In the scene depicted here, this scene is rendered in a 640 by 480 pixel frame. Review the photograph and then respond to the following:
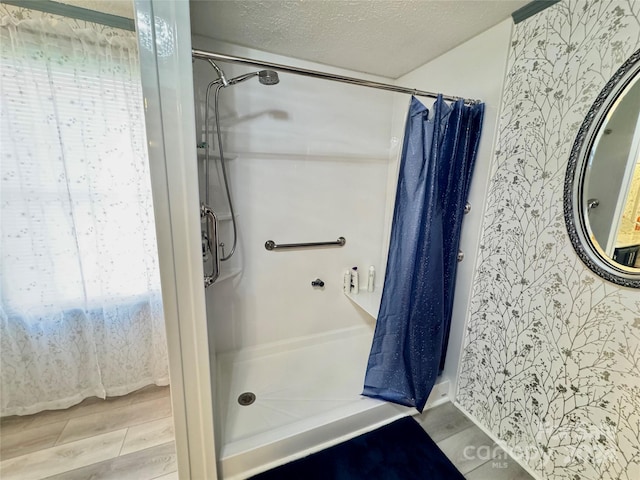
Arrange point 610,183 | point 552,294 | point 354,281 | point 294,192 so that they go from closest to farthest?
point 610,183 → point 552,294 → point 294,192 → point 354,281

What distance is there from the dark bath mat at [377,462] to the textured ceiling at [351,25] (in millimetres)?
2161

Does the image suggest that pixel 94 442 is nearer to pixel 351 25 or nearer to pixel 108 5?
pixel 108 5

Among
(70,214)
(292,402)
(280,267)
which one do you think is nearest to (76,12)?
(70,214)

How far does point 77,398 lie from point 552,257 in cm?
271

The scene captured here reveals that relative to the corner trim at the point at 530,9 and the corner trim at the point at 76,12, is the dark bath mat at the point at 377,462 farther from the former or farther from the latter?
the corner trim at the point at 76,12

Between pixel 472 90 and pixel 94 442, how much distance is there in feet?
9.34

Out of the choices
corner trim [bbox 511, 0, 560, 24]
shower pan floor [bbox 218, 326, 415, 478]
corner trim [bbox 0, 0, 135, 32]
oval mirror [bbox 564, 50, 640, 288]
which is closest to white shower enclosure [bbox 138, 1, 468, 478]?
shower pan floor [bbox 218, 326, 415, 478]

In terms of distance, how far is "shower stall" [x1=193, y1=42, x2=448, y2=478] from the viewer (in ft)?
4.92

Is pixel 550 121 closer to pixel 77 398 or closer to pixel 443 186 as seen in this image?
pixel 443 186

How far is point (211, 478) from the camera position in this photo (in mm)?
1160

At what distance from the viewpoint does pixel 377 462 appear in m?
1.33

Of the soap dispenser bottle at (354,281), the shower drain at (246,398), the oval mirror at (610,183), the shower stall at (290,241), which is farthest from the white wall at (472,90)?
the shower drain at (246,398)

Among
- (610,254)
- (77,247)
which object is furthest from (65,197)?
(610,254)

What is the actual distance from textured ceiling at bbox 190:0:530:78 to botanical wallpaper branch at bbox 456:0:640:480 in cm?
29
